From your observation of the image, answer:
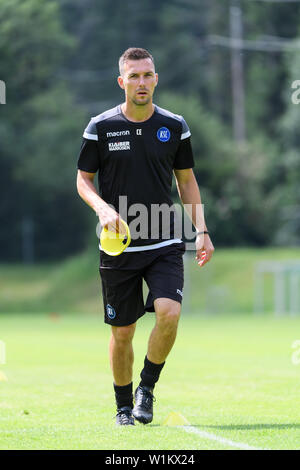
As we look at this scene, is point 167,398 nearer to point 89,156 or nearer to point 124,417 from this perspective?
point 124,417

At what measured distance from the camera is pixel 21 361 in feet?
48.0

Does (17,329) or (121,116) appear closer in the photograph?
(121,116)

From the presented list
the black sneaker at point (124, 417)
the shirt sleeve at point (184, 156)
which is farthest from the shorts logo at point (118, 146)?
the black sneaker at point (124, 417)

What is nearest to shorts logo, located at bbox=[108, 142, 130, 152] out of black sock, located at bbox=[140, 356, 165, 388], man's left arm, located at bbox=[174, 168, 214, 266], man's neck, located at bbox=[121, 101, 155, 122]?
man's neck, located at bbox=[121, 101, 155, 122]

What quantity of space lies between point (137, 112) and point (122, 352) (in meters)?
1.83

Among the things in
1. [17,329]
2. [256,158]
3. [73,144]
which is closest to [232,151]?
[256,158]

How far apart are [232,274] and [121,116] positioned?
115 feet

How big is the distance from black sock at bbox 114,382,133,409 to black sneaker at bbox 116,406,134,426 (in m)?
0.04

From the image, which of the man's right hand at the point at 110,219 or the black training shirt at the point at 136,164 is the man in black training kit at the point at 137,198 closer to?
the black training shirt at the point at 136,164

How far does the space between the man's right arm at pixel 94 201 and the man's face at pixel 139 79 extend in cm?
69

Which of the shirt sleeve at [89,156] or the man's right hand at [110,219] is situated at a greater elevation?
the shirt sleeve at [89,156]

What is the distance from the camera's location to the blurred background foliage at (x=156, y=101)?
41.7 meters

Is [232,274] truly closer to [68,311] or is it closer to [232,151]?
[68,311]
